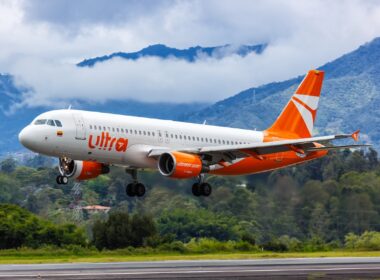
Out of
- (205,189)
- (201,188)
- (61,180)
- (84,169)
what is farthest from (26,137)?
(205,189)

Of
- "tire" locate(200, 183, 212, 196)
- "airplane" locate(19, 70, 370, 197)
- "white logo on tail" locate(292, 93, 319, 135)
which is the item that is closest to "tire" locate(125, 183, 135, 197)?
"airplane" locate(19, 70, 370, 197)

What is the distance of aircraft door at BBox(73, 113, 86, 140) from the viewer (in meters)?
63.8

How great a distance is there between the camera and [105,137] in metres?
64.8

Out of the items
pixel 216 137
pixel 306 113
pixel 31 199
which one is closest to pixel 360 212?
pixel 306 113

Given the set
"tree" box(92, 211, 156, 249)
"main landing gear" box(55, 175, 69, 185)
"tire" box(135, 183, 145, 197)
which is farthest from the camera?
"tree" box(92, 211, 156, 249)

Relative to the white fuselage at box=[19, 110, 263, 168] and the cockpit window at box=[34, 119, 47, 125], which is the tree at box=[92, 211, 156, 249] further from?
the cockpit window at box=[34, 119, 47, 125]

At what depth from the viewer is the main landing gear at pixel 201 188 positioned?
230 ft

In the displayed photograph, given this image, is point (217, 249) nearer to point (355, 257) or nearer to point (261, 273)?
point (355, 257)

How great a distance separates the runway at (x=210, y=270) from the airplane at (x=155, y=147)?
303 inches

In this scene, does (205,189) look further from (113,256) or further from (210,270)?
(210,270)

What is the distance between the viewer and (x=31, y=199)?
15000 cm

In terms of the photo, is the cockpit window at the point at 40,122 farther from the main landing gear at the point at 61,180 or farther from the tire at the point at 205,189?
the tire at the point at 205,189

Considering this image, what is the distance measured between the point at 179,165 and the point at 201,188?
5.10 metres

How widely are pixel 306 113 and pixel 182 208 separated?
31513 mm
